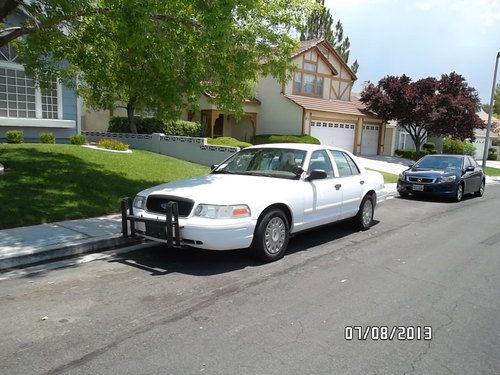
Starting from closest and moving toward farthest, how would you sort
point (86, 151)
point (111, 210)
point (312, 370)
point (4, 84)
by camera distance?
point (312, 370) < point (111, 210) < point (86, 151) < point (4, 84)

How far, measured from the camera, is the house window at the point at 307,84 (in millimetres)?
28922

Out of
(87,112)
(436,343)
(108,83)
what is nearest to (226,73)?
(108,83)

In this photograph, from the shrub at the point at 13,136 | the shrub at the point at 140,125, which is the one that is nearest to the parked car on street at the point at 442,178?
the shrub at the point at 13,136

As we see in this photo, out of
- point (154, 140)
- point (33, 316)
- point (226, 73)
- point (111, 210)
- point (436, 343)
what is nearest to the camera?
point (436, 343)

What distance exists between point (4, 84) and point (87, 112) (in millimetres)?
9398

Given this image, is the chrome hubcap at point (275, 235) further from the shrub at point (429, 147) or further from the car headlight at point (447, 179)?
the shrub at point (429, 147)

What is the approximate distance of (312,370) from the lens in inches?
134

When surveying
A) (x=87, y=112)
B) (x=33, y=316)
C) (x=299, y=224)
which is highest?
(x=87, y=112)

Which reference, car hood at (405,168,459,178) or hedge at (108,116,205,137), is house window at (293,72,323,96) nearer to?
hedge at (108,116,205,137)

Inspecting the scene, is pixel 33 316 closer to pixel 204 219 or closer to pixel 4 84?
pixel 204 219

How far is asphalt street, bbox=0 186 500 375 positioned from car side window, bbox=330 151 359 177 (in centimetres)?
140

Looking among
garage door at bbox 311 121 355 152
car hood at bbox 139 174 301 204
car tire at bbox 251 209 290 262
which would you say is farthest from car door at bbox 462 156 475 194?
garage door at bbox 311 121 355 152

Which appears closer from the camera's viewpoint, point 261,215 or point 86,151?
point 261,215

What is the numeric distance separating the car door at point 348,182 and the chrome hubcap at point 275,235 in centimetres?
172
